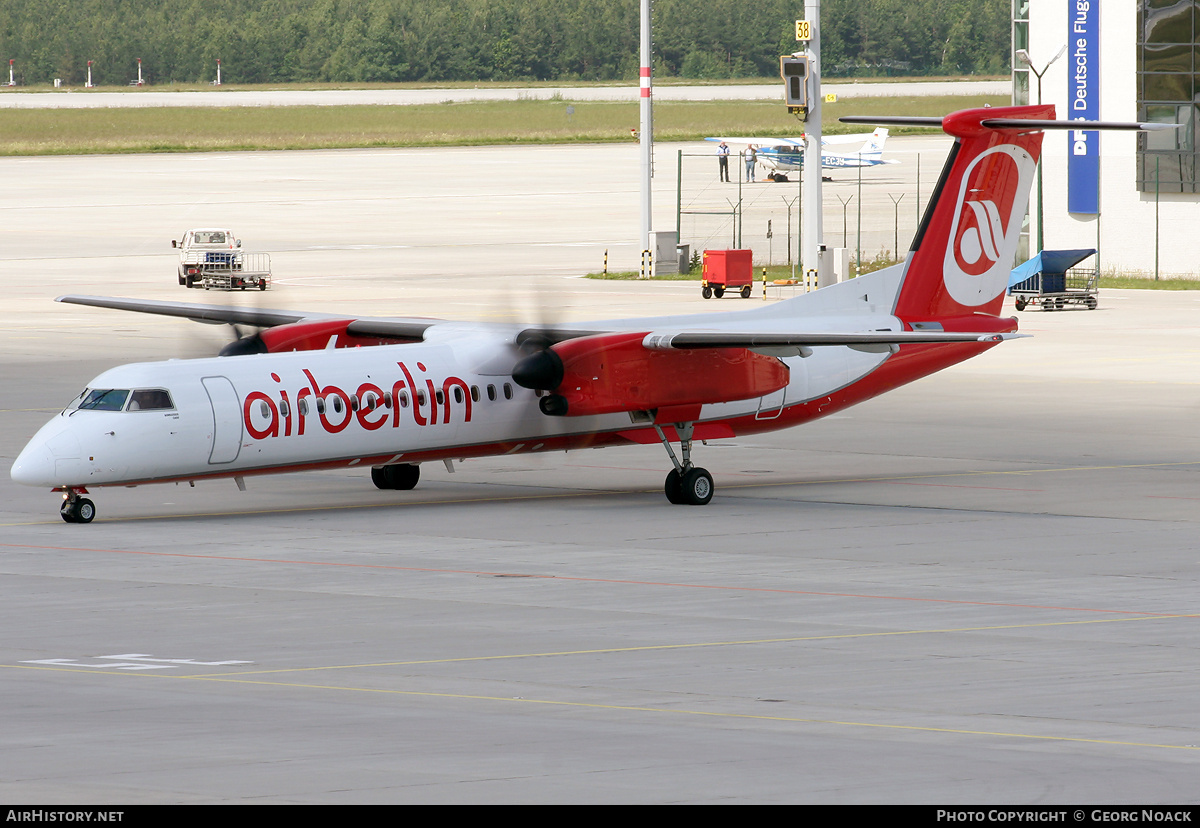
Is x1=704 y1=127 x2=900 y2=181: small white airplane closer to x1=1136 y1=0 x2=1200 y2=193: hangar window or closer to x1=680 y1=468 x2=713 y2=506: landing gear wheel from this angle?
x1=1136 y1=0 x2=1200 y2=193: hangar window

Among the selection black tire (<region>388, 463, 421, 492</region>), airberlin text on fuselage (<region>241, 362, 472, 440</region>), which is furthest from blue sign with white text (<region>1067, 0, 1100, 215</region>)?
airberlin text on fuselage (<region>241, 362, 472, 440</region>)

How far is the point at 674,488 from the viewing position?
1071 inches

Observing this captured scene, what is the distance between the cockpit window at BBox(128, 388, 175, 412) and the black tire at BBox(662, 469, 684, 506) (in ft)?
23.6

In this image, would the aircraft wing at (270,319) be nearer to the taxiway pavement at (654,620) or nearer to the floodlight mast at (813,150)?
the taxiway pavement at (654,620)

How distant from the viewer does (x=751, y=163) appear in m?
97.9

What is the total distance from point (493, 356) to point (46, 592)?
328 inches

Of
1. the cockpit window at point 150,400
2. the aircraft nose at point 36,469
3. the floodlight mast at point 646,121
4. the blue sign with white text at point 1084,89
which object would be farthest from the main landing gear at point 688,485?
Result: the blue sign with white text at point 1084,89

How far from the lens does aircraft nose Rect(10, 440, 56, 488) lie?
23594 millimetres

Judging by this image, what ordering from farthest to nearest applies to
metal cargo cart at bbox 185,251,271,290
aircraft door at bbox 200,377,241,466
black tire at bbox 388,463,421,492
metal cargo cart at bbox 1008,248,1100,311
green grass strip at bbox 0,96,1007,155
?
green grass strip at bbox 0,96,1007,155, metal cargo cart at bbox 185,251,271,290, metal cargo cart at bbox 1008,248,1100,311, black tire at bbox 388,463,421,492, aircraft door at bbox 200,377,241,466

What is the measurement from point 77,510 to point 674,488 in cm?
829

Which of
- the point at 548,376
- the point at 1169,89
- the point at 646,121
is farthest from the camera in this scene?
the point at 646,121

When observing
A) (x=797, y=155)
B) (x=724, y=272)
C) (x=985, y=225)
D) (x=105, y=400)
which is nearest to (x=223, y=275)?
(x=724, y=272)

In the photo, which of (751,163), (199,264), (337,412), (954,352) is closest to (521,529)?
(337,412)

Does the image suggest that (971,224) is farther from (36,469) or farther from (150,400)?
(36,469)
